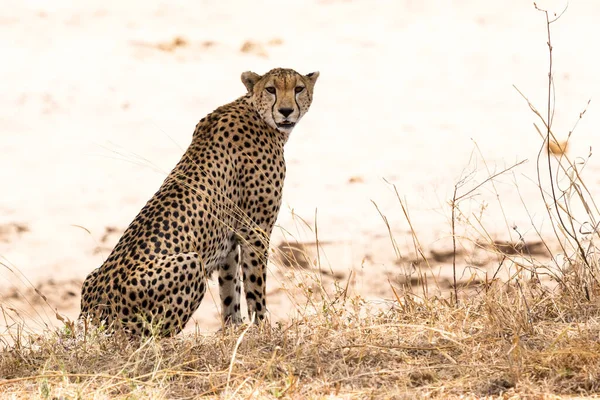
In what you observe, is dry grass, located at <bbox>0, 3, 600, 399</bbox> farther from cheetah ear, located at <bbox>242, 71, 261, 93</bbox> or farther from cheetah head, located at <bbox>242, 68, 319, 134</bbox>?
cheetah ear, located at <bbox>242, 71, 261, 93</bbox>

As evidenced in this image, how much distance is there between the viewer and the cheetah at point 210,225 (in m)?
3.55

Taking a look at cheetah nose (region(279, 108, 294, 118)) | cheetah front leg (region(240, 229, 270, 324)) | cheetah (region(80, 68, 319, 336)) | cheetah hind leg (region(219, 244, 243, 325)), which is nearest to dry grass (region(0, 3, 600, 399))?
cheetah (region(80, 68, 319, 336))

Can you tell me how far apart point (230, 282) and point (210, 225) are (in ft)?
1.73

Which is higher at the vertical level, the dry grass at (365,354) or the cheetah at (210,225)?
the cheetah at (210,225)

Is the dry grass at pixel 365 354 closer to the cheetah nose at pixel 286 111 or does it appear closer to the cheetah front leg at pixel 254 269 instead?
the cheetah front leg at pixel 254 269

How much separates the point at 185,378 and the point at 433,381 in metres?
0.66

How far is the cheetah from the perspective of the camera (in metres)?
3.55

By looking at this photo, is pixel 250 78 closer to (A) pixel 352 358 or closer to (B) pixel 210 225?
(B) pixel 210 225

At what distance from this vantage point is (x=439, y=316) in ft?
11.6

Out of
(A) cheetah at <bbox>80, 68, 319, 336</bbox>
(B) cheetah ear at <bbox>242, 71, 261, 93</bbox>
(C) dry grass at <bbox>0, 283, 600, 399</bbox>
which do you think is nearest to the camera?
(C) dry grass at <bbox>0, 283, 600, 399</bbox>

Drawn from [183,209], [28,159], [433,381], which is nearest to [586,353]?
[433,381]

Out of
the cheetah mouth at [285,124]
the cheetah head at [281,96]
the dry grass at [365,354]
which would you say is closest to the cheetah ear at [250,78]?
the cheetah head at [281,96]

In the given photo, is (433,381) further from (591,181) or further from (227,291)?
(591,181)

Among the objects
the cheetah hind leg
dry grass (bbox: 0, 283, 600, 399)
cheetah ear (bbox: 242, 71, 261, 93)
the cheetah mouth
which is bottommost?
dry grass (bbox: 0, 283, 600, 399)
